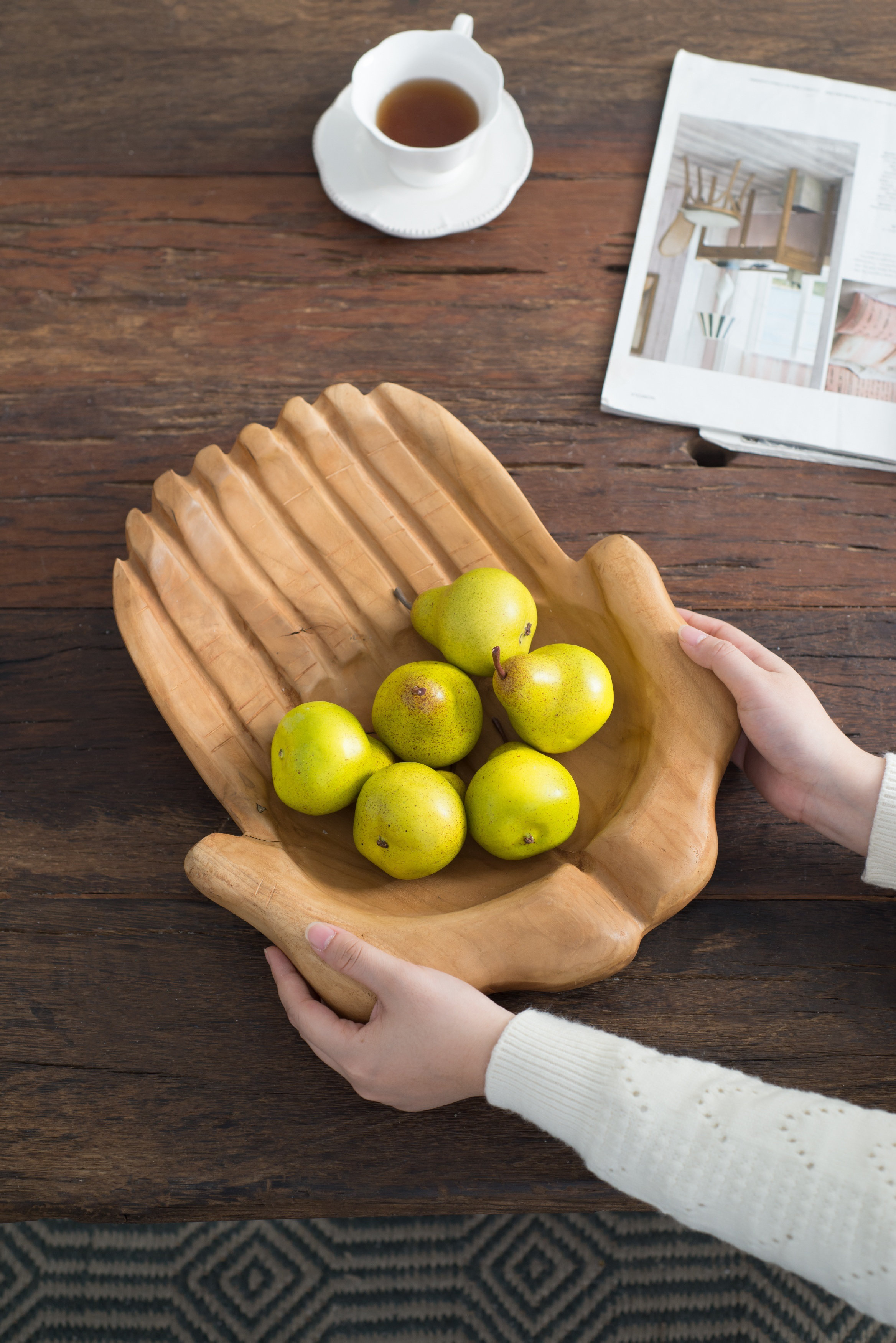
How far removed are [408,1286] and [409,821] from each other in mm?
945

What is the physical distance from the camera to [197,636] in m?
0.79

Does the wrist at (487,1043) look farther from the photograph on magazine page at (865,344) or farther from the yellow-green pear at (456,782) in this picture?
the photograph on magazine page at (865,344)

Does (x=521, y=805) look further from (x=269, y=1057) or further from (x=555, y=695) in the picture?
(x=269, y=1057)

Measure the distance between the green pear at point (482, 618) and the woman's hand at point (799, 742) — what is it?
137mm

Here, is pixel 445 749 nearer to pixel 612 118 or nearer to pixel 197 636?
pixel 197 636

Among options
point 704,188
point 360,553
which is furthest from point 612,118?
point 360,553

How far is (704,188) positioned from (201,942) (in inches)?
39.0

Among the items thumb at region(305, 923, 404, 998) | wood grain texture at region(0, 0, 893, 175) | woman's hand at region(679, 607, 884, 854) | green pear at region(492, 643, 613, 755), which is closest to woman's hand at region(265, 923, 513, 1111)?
thumb at region(305, 923, 404, 998)

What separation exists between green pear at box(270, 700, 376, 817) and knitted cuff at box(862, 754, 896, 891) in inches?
16.5

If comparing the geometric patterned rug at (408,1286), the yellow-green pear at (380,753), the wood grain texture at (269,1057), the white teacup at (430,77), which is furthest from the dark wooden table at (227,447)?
the geometric patterned rug at (408,1286)

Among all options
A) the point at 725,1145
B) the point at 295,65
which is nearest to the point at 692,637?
the point at 725,1145

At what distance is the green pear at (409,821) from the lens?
2.22 ft

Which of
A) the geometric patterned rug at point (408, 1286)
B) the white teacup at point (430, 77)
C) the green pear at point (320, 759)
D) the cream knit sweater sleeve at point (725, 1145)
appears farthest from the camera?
the geometric patterned rug at point (408, 1286)

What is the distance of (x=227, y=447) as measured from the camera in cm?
95
